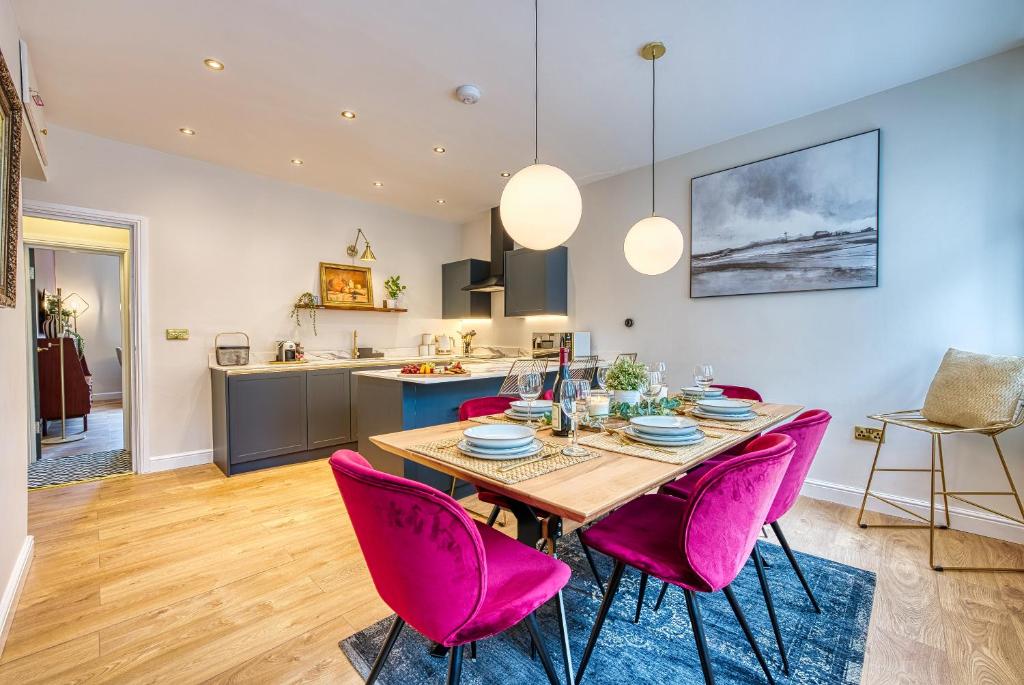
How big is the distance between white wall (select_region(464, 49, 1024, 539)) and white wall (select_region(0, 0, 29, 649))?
3550 mm

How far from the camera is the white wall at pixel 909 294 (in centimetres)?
246

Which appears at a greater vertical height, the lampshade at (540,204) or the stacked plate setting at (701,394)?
the lampshade at (540,204)

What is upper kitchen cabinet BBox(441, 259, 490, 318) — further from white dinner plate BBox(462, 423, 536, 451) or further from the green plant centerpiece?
white dinner plate BBox(462, 423, 536, 451)

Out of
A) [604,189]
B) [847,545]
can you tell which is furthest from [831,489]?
[604,189]

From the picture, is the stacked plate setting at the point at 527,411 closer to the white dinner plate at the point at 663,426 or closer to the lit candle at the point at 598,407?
the lit candle at the point at 598,407

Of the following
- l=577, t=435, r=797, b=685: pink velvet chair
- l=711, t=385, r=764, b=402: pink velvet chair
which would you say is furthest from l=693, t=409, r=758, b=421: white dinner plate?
l=711, t=385, r=764, b=402: pink velvet chair

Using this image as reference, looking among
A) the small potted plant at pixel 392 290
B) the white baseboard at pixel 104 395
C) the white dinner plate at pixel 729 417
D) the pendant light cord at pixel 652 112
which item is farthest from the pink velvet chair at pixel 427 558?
the white baseboard at pixel 104 395

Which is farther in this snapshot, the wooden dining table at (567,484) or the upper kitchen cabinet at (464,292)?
the upper kitchen cabinet at (464,292)

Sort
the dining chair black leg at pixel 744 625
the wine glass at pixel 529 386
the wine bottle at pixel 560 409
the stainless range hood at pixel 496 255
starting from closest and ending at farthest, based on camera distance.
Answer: the dining chair black leg at pixel 744 625 → the wine bottle at pixel 560 409 → the wine glass at pixel 529 386 → the stainless range hood at pixel 496 255

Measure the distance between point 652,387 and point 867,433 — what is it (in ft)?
6.01

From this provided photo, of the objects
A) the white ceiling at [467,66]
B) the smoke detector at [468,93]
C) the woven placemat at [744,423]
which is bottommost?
the woven placemat at [744,423]

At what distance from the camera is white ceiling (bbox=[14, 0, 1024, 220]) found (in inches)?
83.7

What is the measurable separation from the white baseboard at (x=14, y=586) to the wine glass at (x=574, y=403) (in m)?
2.22

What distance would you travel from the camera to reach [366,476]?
3.10ft
